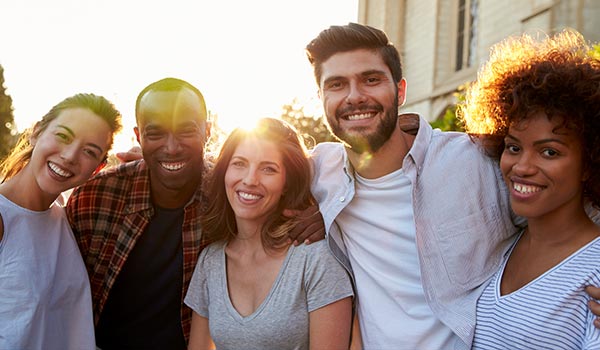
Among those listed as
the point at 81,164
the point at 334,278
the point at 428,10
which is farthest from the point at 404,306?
the point at 428,10

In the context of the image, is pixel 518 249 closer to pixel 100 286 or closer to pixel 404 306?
pixel 404 306

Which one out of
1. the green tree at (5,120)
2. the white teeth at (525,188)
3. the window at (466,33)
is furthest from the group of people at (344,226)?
the green tree at (5,120)

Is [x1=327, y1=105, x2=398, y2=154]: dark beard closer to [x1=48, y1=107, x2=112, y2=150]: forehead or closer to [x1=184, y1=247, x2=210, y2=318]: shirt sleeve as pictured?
[x1=184, y1=247, x2=210, y2=318]: shirt sleeve

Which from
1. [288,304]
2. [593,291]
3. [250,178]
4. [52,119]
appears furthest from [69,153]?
[593,291]

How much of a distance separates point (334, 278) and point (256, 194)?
2.15ft

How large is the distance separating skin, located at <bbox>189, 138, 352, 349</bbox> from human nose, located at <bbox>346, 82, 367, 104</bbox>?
54 cm

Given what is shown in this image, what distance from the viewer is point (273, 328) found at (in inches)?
126

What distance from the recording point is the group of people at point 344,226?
2.89 m

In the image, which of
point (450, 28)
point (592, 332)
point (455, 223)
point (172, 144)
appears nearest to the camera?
point (592, 332)

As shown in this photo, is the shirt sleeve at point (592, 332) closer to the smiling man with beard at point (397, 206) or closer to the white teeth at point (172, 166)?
the smiling man with beard at point (397, 206)

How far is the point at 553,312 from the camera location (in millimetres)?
2703

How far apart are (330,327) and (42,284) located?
1.70m

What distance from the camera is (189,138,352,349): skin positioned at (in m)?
3.35

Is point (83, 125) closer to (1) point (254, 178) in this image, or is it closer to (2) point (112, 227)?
(2) point (112, 227)
